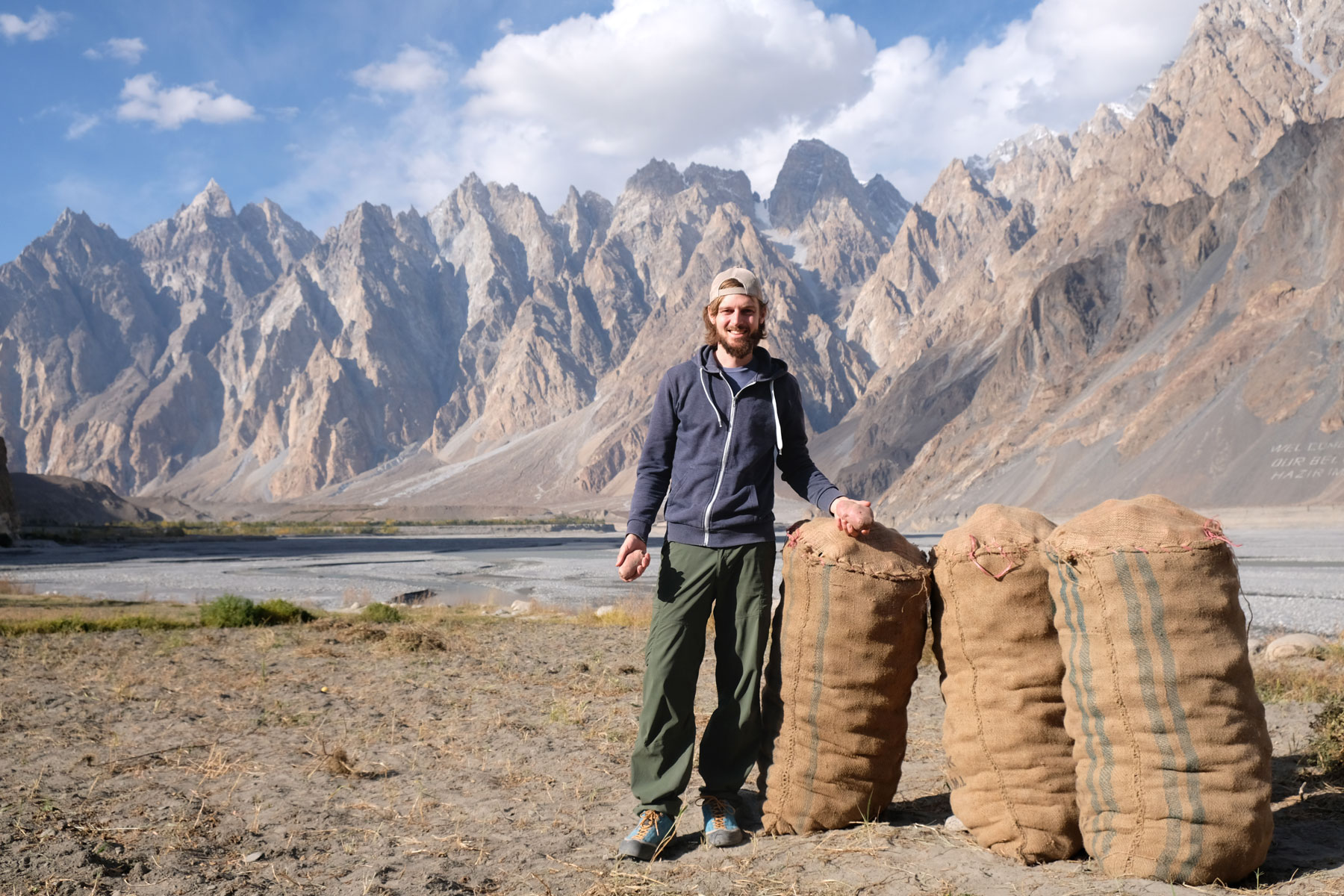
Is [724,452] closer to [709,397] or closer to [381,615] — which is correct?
[709,397]

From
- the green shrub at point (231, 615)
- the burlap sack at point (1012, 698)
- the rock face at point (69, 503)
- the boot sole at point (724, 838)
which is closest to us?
the burlap sack at point (1012, 698)

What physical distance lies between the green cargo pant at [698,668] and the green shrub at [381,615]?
358 inches

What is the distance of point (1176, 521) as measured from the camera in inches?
125

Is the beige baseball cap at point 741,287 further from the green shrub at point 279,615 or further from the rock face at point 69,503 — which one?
the rock face at point 69,503

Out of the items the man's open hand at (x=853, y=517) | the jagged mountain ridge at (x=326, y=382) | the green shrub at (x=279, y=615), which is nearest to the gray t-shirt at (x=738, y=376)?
the man's open hand at (x=853, y=517)

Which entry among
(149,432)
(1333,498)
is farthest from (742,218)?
(1333,498)

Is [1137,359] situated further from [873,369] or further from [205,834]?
[873,369]

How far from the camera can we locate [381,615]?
500 inches

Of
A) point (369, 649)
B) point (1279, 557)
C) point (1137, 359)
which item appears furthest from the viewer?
point (1137, 359)

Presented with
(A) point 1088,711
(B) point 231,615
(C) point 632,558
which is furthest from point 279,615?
(A) point 1088,711

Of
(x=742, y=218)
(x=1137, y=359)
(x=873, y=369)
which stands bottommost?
(x=1137, y=359)

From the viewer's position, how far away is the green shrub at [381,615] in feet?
40.2

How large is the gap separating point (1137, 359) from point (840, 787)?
67300 mm

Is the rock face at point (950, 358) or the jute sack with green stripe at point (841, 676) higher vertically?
the rock face at point (950, 358)
